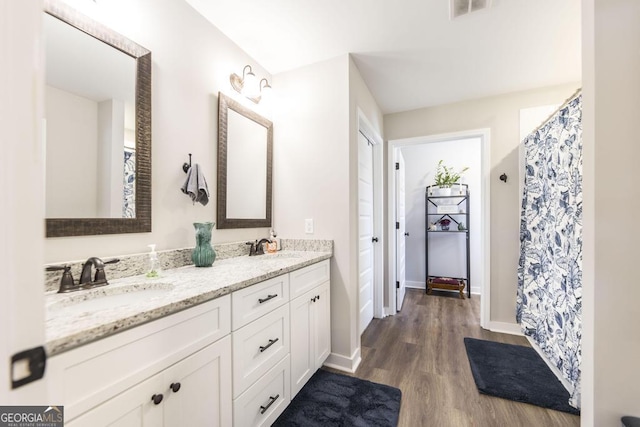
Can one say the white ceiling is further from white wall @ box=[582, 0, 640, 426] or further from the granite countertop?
the granite countertop

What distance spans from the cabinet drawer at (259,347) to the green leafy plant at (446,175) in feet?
11.4

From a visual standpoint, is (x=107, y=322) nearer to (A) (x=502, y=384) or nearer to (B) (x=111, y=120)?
(B) (x=111, y=120)

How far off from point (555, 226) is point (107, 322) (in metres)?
2.69

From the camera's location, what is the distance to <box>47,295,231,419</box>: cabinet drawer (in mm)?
615

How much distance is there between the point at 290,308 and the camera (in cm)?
152

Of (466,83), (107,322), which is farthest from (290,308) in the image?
(466,83)

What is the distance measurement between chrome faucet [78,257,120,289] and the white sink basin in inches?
1.4

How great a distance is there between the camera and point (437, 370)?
201 cm

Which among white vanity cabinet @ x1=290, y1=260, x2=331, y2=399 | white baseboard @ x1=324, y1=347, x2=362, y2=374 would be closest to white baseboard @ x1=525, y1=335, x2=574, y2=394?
white baseboard @ x1=324, y1=347, x2=362, y2=374

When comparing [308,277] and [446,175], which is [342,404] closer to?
[308,277]

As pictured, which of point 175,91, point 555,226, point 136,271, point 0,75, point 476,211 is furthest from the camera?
point 476,211

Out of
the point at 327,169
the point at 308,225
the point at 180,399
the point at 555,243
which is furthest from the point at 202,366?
the point at 555,243

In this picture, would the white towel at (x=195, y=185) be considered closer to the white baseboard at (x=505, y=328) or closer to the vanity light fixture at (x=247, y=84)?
the vanity light fixture at (x=247, y=84)

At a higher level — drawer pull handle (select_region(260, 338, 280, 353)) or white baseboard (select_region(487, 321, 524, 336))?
drawer pull handle (select_region(260, 338, 280, 353))
